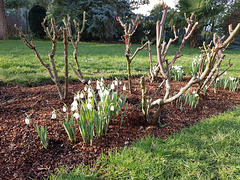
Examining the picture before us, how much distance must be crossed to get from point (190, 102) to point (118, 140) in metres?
1.53

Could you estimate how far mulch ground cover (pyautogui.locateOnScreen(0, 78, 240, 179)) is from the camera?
173cm

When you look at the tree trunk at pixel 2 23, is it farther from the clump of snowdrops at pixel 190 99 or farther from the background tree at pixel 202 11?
the clump of snowdrops at pixel 190 99

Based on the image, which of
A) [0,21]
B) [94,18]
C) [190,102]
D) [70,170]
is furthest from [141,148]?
[0,21]

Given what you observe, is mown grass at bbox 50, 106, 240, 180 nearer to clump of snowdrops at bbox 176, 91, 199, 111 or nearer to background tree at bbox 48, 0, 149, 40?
clump of snowdrops at bbox 176, 91, 199, 111

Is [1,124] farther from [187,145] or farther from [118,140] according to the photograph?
[187,145]

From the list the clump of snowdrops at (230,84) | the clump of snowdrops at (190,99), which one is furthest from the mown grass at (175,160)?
the clump of snowdrops at (230,84)

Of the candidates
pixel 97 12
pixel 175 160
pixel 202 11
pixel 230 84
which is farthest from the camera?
pixel 97 12

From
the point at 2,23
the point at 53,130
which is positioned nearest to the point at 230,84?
the point at 53,130

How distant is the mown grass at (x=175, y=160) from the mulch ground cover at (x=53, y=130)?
0.15 m

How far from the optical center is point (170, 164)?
5.81 ft

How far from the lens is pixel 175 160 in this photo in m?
1.81

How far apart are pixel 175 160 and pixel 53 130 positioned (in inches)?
56.2

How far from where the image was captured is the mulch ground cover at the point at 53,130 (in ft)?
5.68

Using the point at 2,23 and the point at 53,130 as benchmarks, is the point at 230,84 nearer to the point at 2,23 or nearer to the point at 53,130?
the point at 53,130
